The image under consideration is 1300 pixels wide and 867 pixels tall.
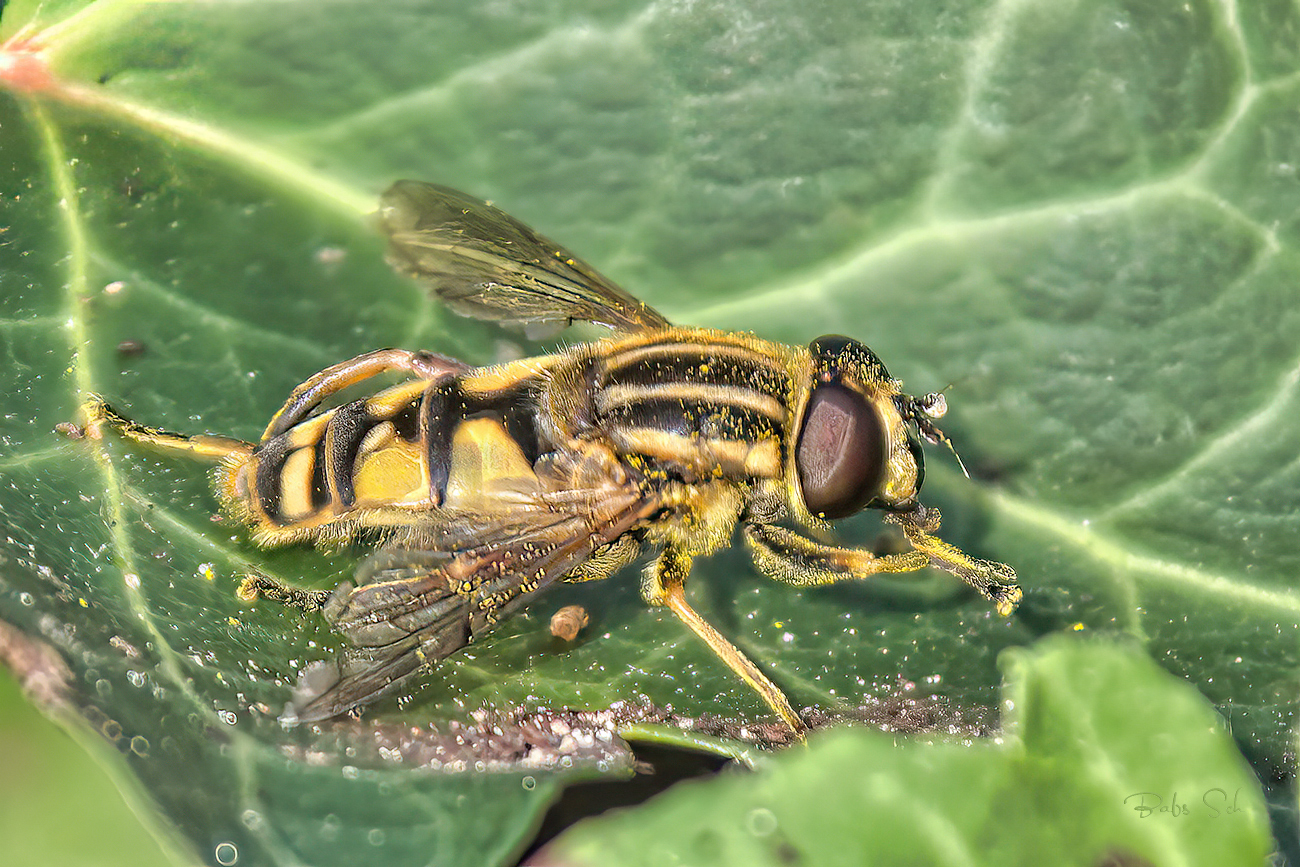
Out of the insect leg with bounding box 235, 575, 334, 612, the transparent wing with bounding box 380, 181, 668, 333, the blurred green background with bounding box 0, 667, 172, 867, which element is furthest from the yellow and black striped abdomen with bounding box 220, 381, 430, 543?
the blurred green background with bounding box 0, 667, 172, 867

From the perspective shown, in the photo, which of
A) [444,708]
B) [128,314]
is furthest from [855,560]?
[128,314]

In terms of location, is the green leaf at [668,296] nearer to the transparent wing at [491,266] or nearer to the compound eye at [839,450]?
the transparent wing at [491,266]

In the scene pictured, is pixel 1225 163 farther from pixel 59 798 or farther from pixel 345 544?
pixel 59 798

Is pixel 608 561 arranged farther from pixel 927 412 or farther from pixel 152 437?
pixel 152 437

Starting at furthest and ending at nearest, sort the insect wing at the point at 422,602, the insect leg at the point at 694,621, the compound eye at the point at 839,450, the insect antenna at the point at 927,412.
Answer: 1. the insect leg at the point at 694,621
2. the insect antenna at the point at 927,412
3. the compound eye at the point at 839,450
4. the insect wing at the point at 422,602

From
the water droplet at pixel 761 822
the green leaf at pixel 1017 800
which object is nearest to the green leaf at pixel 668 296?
the green leaf at pixel 1017 800
